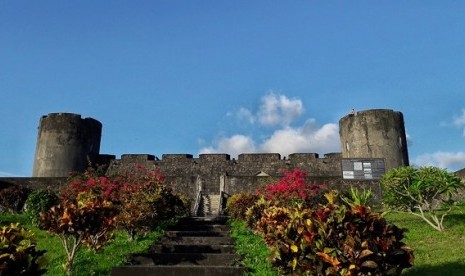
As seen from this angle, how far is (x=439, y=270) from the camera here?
6117 millimetres

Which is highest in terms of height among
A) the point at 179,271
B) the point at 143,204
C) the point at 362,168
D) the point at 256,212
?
the point at 362,168

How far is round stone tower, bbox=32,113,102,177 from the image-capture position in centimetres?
2267

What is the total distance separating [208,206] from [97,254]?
10046 millimetres

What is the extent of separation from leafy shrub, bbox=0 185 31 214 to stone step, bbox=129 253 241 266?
9.78m

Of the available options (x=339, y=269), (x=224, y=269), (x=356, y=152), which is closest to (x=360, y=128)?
(x=356, y=152)

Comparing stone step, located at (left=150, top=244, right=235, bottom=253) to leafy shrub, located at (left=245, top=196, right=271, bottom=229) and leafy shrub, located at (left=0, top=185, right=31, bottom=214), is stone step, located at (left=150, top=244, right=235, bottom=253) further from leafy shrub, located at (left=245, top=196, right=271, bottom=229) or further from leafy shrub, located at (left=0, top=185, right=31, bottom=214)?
leafy shrub, located at (left=0, top=185, right=31, bottom=214)

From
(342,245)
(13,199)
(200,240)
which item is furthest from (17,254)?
(13,199)

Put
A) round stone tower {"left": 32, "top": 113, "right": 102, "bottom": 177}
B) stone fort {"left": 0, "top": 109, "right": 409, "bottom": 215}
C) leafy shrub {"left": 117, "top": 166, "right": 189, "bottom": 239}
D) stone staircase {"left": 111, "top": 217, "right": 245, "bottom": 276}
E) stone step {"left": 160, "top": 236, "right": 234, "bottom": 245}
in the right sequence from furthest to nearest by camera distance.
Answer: round stone tower {"left": 32, "top": 113, "right": 102, "bottom": 177}, stone fort {"left": 0, "top": 109, "right": 409, "bottom": 215}, leafy shrub {"left": 117, "top": 166, "right": 189, "bottom": 239}, stone step {"left": 160, "top": 236, "right": 234, "bottom": 245}, stone staircase {"left": 111, "top": 217, "right": 245, "bottom": 276}

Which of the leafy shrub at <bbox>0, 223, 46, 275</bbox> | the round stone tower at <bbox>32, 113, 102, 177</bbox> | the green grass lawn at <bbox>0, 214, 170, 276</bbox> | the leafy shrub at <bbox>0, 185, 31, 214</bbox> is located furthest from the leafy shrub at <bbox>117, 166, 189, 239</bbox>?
the round stone tower at <bbox>32, 113, 102, 177</bbox>

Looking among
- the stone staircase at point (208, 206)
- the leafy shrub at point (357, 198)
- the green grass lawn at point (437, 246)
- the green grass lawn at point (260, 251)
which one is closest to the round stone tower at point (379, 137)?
the stone staircase at point (208, 206)

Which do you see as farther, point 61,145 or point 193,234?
point 61,145

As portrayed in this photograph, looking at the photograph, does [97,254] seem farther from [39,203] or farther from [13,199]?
[13,199]

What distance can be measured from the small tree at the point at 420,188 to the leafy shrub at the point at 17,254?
8.59 metres

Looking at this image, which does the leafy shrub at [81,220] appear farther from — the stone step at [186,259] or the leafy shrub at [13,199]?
the leafy shrub at [13,199]
